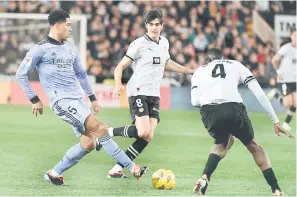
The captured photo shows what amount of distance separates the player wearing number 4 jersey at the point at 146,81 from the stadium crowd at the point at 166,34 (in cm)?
1420

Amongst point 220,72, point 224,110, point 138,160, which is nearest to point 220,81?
point 220,72

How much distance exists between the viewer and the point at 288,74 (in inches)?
792

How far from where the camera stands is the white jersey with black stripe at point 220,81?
10.2m

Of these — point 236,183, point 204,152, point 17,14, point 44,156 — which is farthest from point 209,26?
point 236,183

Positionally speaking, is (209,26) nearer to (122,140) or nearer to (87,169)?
(122,140)

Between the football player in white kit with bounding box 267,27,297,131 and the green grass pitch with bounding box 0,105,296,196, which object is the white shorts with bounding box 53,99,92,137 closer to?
the green grass pitch with bounding box 0,105,296,196

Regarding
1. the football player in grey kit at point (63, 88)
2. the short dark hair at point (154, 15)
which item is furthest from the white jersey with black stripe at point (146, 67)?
the football player in grey kit at point (63, 88)

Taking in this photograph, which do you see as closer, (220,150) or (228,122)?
(228,122)

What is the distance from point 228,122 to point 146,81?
2143mm

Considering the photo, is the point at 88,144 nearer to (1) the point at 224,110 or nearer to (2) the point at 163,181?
(2) the point at 163,181

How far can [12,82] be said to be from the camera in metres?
25.4

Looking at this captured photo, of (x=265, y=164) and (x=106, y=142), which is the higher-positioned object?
(x=106, y=142)

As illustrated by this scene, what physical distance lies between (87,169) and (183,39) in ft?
52.6

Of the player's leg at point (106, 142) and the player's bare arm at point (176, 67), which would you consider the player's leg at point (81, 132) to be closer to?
the player's leg at point (106, 142)
